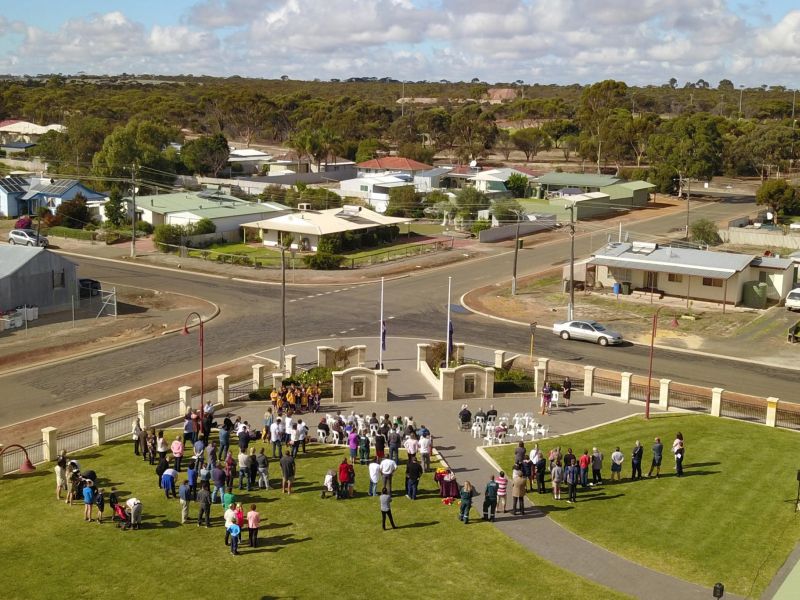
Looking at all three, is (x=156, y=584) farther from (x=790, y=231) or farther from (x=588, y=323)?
(x=790, y=231)

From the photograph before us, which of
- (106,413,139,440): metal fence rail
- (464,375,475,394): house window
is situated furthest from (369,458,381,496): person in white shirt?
(464,375,475,394): house window

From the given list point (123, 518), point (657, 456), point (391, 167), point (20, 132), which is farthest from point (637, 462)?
point (20, 132)

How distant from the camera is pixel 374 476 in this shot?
963 inches

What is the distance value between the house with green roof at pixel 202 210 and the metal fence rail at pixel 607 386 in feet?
149

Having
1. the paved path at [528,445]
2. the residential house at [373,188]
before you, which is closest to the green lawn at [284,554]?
the paved path at [528,445]

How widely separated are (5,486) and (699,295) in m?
43.6

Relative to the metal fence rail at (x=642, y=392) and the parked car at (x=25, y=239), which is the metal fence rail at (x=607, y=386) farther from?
the parked car at (x=25, y=239)

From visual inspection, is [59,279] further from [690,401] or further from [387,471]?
[690,401]

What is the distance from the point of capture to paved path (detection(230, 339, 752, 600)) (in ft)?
67.6

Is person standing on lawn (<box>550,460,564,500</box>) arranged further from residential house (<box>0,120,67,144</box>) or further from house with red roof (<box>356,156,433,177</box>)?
residential house (<box>0,120,67,144</box>)

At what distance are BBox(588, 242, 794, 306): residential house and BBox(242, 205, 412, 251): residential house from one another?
75.4 ft

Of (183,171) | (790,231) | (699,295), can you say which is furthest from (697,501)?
(183,171)

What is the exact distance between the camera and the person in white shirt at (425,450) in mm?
26609

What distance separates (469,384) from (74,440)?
15.5 m
